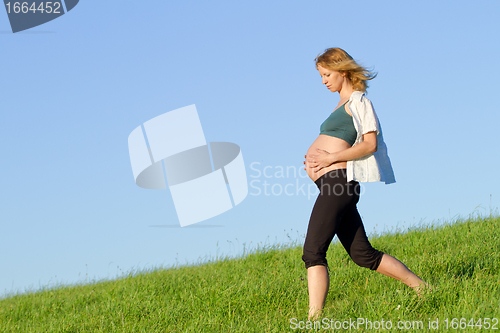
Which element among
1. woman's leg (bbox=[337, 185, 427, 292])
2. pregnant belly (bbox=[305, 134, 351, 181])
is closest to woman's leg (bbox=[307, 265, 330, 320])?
woman's leg (bbox=[337, 185, 427, 292])

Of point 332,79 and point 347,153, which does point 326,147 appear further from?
point 332,79

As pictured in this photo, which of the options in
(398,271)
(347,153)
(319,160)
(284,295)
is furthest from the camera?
(284,295)

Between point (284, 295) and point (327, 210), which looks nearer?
point (327, 210)

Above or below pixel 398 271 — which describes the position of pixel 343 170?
above

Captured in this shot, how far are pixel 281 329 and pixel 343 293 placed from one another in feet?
3.66

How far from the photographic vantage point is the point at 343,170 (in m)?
3.33

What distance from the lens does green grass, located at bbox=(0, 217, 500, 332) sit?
341 cm

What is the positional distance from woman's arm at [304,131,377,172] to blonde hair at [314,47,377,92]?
1.71ft

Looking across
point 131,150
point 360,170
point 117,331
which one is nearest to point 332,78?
point 360,170

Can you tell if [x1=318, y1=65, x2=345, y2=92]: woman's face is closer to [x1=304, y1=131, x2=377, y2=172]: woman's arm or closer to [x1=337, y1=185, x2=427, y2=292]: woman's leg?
[x1=304, y1=131, x2=377, y2=172]: woman's arm

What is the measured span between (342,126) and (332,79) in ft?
1.42

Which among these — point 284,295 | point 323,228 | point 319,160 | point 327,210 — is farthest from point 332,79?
point 284,295

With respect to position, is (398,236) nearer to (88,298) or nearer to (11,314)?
(88,298)

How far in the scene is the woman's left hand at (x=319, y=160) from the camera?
10.8 feet
